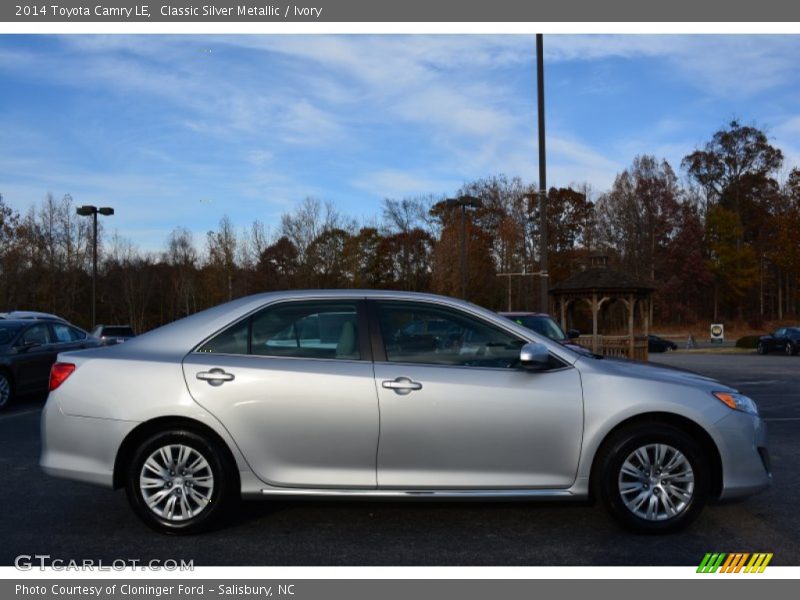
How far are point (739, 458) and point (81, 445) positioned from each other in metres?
4.47

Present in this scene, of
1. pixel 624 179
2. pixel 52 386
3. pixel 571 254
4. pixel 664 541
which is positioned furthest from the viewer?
pixel 624 179

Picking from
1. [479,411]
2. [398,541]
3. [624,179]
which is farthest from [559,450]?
[624,179]

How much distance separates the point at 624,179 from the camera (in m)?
70.9

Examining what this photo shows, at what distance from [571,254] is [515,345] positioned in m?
60.8

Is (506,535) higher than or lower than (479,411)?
lower

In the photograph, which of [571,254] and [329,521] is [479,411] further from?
[571,254]

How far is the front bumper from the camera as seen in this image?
4914 mm

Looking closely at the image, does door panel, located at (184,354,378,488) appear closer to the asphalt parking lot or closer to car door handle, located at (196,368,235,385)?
car door handle, located at (196,368,235,385)

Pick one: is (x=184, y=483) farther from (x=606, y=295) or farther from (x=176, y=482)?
(x=606, y=295)

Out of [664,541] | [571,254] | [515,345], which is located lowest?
[664,541]

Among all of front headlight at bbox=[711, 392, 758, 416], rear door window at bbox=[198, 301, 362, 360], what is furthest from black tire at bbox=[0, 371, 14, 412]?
front headlight at bbox=[711, 392, 758, 416]

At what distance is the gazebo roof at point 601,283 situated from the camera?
22.3 m

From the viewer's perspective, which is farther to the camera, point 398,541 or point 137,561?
point 398,541

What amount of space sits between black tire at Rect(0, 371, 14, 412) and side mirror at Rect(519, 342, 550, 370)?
10.2 meters
